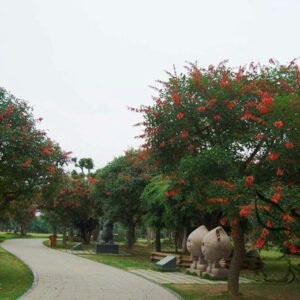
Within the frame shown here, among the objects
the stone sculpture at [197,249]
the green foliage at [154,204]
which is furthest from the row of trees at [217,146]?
the green foliage at [154,204]

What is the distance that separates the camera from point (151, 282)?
14.8m

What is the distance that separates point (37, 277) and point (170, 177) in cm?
581

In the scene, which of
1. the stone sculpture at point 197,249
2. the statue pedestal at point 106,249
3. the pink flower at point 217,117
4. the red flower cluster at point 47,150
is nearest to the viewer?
the pink flower at point 217,117

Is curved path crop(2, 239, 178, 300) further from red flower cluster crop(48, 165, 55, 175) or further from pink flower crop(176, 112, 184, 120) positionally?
pink flower crop(176, 112, 184, 120)

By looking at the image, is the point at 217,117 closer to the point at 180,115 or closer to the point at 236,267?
the point at 180,115

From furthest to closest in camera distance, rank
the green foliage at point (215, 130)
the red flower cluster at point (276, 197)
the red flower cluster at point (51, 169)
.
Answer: the red flower cluster at point (51, 169) < the green foliage at point (215, 130) < the red flower cluster at point (276, 197)

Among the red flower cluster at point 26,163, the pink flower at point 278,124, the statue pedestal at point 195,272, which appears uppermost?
the red flower cluster at point 26,163

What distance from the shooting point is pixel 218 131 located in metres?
11.9

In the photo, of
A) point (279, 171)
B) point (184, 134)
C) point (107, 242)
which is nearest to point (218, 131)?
point (184, 134)

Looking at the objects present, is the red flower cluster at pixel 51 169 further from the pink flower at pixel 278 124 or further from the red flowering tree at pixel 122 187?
the red flowering tree at pixel 122 187

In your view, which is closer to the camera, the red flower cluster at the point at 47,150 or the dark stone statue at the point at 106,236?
the red flower cluster at the point at 47,150

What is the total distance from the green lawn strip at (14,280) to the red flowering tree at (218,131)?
4590 millimetres

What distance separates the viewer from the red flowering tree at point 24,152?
1319 cm

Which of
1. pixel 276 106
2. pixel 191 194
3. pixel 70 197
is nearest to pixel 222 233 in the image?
pixel 191 194
